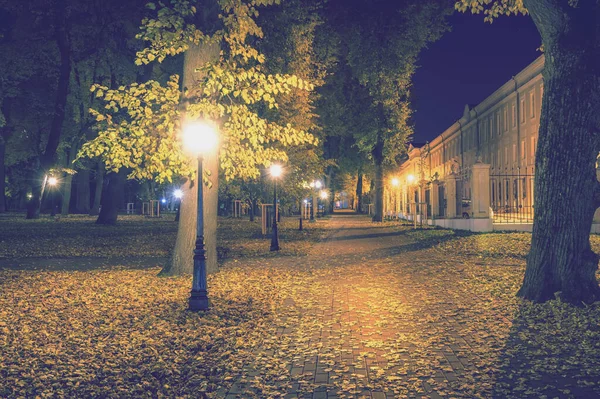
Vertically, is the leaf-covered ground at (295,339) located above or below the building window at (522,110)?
below

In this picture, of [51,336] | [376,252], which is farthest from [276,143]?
[51,336]

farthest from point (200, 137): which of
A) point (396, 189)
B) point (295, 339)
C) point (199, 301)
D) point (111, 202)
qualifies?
point (396, 189)

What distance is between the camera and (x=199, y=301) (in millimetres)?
8734

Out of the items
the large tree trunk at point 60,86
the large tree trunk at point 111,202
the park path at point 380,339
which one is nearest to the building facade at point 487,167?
the park path at point 380,339

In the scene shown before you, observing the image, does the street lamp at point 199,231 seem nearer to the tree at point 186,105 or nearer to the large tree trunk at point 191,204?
the tree at point 186,105

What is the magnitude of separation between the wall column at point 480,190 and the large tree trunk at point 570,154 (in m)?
15.0

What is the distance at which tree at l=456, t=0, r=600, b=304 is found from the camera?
28.8 feet

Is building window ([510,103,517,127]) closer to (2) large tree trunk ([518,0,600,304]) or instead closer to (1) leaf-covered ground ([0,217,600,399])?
(1) leaf-covered ground ([0,217,600,399])

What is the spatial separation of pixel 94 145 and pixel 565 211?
8.70m

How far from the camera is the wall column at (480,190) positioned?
23.8m

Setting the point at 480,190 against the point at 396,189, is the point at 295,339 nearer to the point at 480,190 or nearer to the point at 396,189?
the point at 480,190

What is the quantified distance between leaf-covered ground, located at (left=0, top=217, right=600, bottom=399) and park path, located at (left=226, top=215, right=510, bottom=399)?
0.07ft

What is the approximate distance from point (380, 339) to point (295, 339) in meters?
1.07

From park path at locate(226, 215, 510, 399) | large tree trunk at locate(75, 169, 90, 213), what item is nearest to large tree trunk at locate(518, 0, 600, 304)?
park path at locate(226, 215, 510, 399)
